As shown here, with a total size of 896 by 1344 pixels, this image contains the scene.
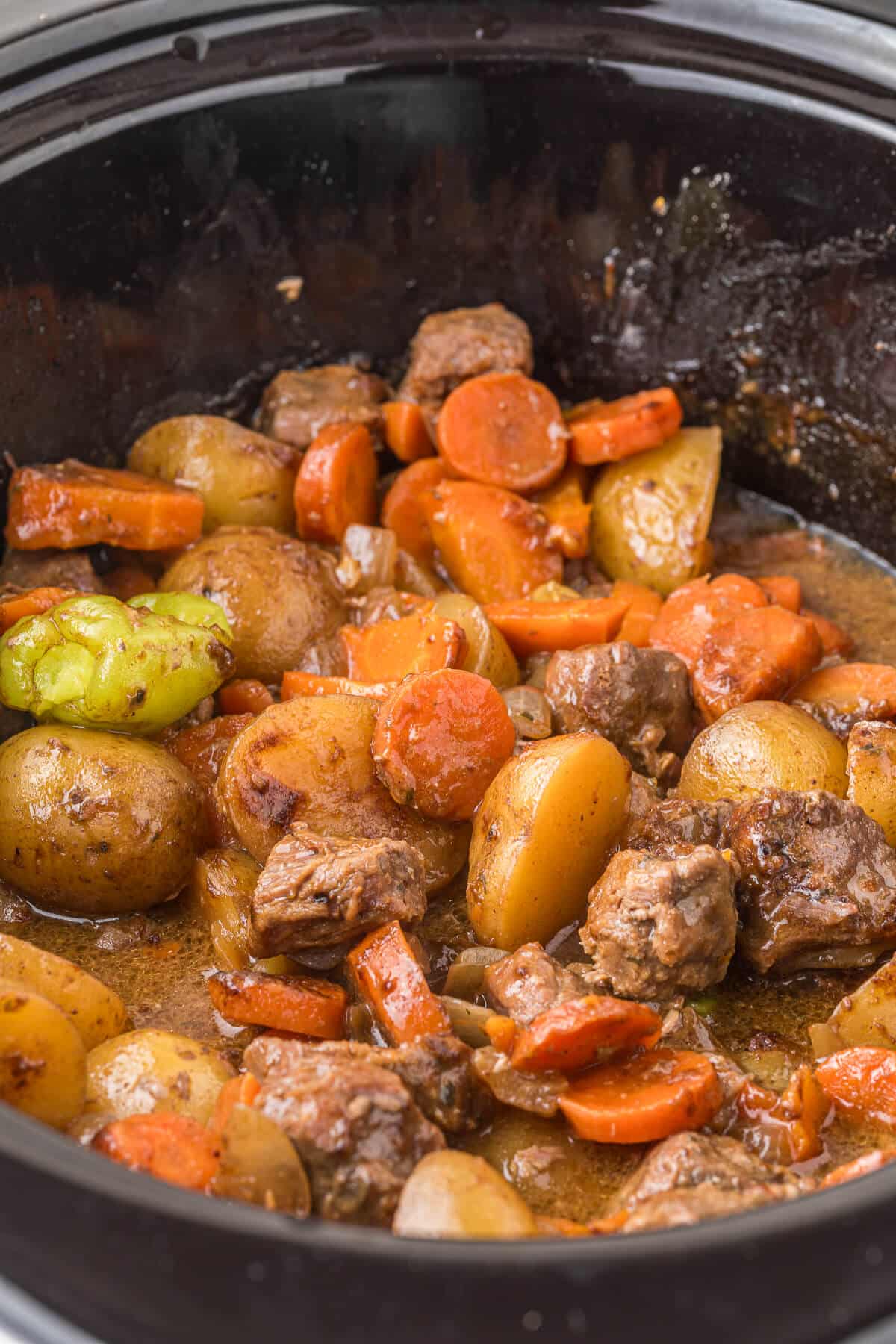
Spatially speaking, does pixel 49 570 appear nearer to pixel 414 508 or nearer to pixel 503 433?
pixel 414 508

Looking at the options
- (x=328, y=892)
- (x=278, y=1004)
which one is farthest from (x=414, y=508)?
(x=278, y=1004)

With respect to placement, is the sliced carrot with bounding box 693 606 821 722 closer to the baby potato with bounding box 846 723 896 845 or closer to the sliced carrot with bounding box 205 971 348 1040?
the baby potato with bounding box 846 723 896 845

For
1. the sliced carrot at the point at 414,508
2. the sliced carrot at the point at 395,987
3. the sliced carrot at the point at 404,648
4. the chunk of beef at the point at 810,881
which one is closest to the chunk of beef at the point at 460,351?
the sliced carrot at the point at 414,508

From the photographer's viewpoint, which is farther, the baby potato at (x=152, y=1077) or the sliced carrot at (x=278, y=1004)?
the sliced carrot at (x=278, y=1004)

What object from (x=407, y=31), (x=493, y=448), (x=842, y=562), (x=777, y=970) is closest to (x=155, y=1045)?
(x=777, y=970)

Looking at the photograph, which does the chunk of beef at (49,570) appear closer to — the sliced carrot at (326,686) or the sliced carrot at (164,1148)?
the sliced carrot at (326,686)

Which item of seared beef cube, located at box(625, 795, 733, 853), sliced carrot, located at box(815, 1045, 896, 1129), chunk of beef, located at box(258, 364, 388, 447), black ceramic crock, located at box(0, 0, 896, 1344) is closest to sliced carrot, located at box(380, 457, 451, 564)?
chunk of beef, located at box(258, 364, 388, 447)

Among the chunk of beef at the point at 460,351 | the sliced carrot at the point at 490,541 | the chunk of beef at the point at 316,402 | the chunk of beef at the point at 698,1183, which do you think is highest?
the chunk of beef at the point at 460,351

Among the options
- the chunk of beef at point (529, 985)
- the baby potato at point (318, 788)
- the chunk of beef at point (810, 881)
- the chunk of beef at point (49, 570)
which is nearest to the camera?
the chunk of beef at point (529, 985)
